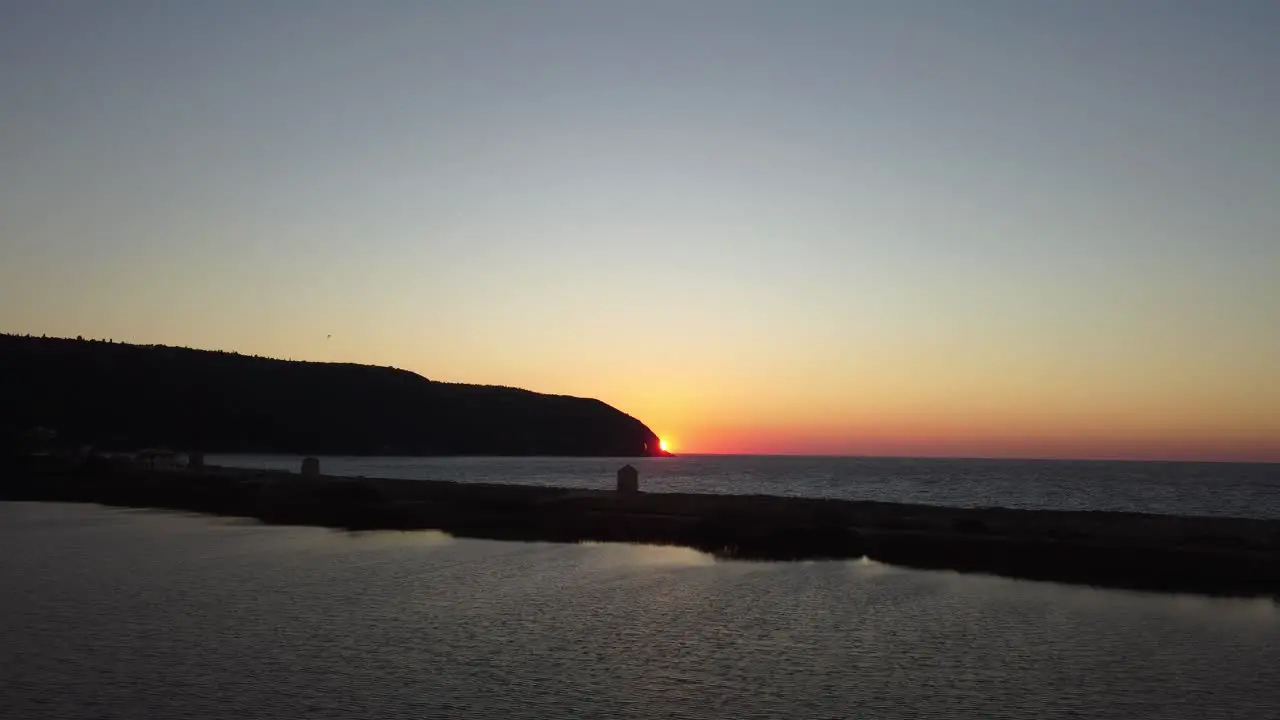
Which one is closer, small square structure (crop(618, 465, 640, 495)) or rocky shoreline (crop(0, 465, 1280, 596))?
rocky shoreline (crop(0, 465, 1280, 596))

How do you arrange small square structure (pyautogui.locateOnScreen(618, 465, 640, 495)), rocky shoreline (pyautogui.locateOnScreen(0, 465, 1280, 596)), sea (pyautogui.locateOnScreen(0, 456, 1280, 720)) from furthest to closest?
small square structure (pyautogui.locateOnScreen(618, 465, 640, 495)), rocky shoreline (pyautogui.locateOnScreen(0, 465, 1280, 596)), sea (pyautogui.locateOnScreen(0, 456, 1280, 720))

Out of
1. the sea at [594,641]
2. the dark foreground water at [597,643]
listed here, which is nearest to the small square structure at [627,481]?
the sea at [594,641]

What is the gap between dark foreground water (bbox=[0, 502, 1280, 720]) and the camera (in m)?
16.3

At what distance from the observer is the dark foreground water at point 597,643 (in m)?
16.3

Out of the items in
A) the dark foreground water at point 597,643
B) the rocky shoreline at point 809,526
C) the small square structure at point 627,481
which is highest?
the small square structure at point 627,481

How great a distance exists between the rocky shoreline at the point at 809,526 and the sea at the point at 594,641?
3.09 metres

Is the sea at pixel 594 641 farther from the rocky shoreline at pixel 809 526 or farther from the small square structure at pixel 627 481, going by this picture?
the small square structure at pixel 627 481

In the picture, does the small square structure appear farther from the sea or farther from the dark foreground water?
the dark foreground water

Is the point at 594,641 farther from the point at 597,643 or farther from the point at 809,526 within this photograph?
the point at 809,526

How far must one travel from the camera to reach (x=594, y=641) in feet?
69.4

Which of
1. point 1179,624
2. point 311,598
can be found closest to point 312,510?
point 311,598

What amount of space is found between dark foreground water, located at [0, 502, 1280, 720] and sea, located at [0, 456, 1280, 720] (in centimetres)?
8

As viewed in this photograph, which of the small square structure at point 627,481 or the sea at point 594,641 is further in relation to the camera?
the small square structure at point 627,481

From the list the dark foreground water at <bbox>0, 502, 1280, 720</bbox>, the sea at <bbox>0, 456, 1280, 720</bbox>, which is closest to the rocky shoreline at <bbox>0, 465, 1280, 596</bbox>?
the sea at <bbox>0, 456, 1280, 720</bbox>
